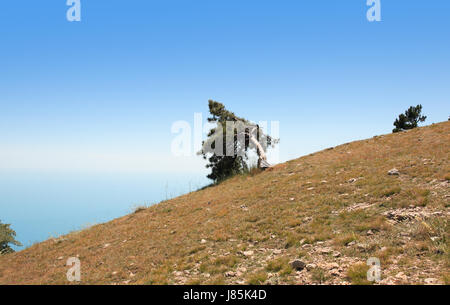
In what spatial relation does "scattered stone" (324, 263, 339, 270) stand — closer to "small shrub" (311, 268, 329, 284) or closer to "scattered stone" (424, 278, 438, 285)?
"small shrub" (311, 268, 329, 284)

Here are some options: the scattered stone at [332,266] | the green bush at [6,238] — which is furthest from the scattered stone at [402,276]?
the green bush at [6,238]

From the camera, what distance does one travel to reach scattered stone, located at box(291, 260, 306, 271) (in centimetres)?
596

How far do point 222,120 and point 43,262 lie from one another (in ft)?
74.0

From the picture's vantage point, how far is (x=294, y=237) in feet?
26.0

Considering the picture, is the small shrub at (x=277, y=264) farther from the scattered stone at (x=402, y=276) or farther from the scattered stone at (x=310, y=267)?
the scattered stone at (x=402, y=276)

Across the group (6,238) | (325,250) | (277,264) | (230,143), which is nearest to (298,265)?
(277,264)

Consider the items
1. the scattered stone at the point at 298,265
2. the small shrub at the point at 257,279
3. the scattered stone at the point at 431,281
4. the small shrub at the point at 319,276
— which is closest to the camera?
the scattered stone at the point at 431,281

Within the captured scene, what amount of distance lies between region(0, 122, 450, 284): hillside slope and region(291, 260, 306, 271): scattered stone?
0.48 feet

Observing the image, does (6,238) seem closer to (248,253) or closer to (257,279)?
(248,253)

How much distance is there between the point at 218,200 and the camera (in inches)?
627

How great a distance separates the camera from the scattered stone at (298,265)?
235 inches

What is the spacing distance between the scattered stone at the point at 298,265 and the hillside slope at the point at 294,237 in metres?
0.15

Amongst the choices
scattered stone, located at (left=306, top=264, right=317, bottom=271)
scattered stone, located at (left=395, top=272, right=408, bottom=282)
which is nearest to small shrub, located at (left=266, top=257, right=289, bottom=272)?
scattered stone, located at (left=306, top=264, right=317, bottom=271)
